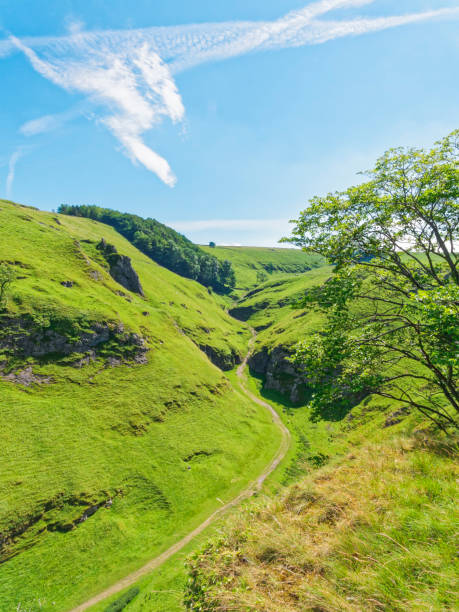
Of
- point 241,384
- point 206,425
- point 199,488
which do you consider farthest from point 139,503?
point 241,384

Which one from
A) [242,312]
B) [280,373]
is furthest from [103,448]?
[242,312]

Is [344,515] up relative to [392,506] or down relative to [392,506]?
down

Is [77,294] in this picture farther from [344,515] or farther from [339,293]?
[344,515]

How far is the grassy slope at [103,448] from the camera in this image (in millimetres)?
27156

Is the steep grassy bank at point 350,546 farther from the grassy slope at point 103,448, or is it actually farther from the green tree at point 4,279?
the green tree at point 4,279

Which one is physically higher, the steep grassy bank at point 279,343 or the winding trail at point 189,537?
the steep grassy bank at point 279,343

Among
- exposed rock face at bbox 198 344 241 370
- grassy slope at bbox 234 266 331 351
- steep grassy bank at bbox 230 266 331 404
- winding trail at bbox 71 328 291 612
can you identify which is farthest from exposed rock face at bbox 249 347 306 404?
winding trail at bbox 71 328 291 612

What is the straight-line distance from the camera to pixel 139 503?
3409 centimetres

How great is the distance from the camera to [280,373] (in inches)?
3167

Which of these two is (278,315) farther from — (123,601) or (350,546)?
(350,546)

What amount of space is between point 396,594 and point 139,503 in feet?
133

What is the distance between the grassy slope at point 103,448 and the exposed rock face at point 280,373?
49.4ft

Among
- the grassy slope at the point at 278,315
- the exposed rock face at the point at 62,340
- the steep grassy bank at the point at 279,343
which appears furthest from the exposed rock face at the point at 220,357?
the exposed rock face at the point at 62,340

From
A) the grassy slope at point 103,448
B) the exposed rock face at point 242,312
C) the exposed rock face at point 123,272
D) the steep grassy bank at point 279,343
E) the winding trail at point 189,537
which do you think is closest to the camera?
the winding trail at point 189,537
